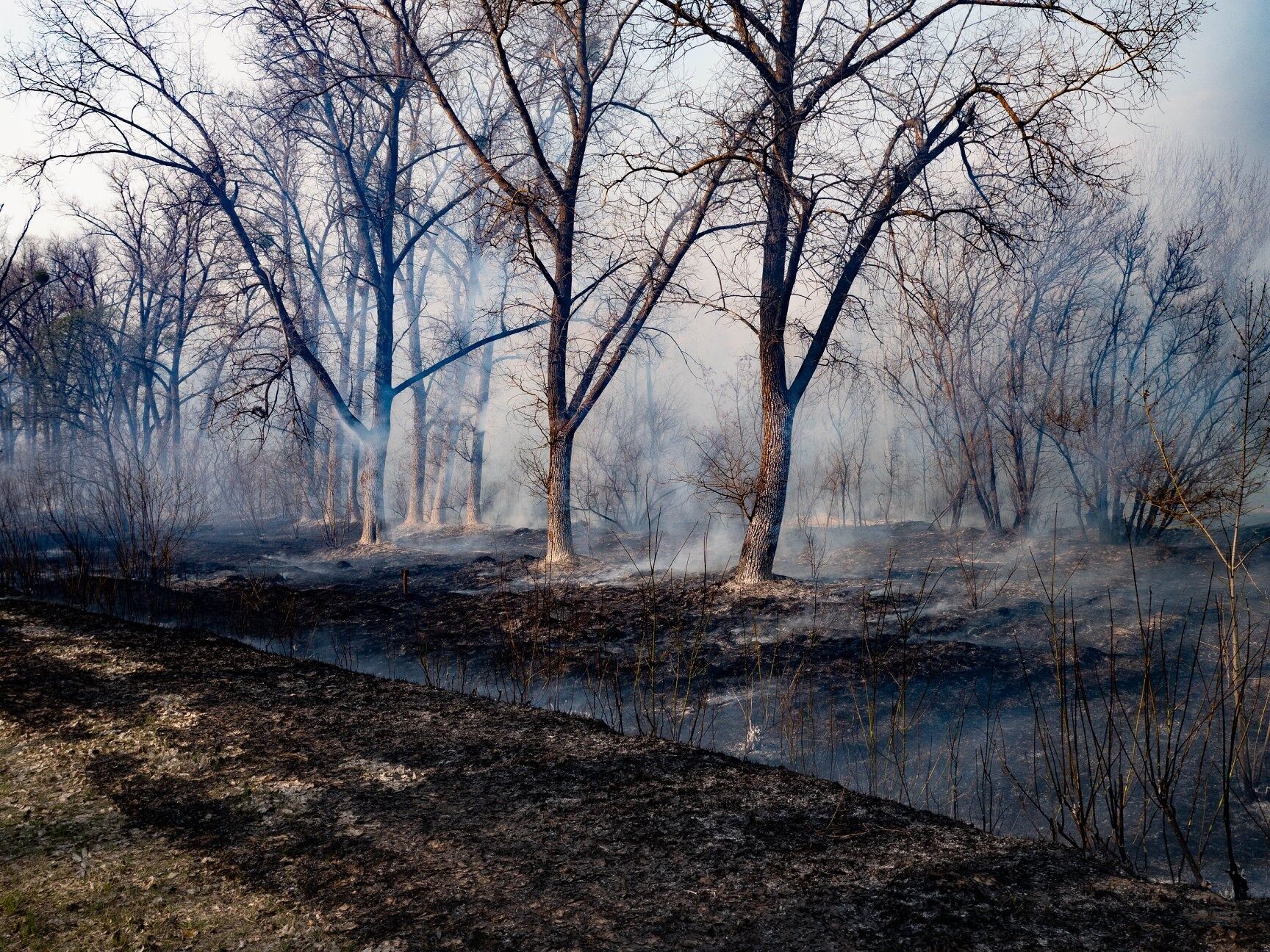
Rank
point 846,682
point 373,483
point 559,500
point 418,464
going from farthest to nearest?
point 418,464 → point 373,483 → point 559,500 → point 846,682

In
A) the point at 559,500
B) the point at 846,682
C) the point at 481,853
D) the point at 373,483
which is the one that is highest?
the point at 373,483

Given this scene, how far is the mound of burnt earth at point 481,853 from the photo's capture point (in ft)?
8.89

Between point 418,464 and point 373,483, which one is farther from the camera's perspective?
point 418,464

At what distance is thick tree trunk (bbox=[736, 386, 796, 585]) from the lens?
11.0 meters

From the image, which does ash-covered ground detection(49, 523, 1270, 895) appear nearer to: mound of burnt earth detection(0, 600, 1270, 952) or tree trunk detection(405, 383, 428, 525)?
mound of burnt earth detection(0, 600, 1270, 952)

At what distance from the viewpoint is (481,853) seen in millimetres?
3207

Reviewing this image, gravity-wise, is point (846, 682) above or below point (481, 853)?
below

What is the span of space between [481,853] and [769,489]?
8.28m

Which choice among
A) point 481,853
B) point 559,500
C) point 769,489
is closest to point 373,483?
point 559,500

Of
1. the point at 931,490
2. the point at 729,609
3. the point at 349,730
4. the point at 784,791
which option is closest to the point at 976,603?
the point at 729,609

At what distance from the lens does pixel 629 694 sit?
6.99 m

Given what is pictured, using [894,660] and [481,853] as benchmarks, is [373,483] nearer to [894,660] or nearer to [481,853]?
[894,660]

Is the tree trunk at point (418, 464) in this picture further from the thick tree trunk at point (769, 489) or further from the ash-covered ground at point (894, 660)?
the thick tree trunk at point (769, 489)

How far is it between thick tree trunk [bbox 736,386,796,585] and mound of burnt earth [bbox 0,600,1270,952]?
635 centimetres
